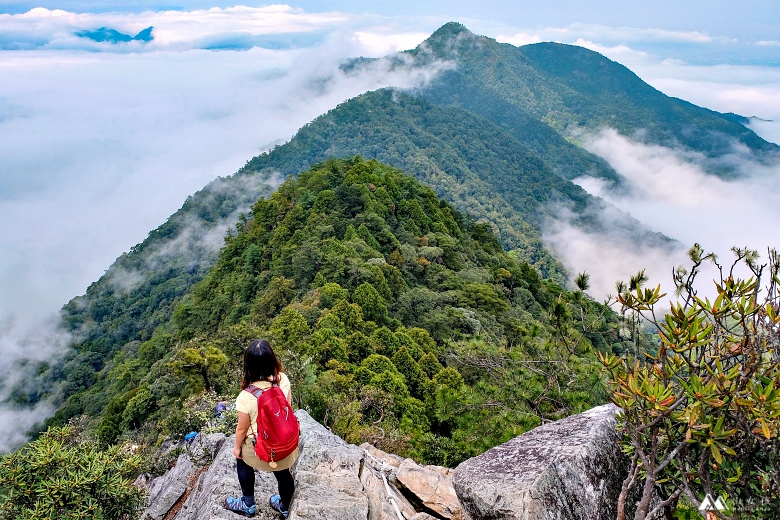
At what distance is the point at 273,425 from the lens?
4.91 m

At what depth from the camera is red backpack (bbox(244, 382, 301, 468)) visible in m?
4.82

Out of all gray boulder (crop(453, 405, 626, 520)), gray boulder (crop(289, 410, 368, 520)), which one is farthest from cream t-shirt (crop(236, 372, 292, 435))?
gray boulder (crop(453, 405, 626, 520))

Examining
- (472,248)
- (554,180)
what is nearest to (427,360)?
(472,248)

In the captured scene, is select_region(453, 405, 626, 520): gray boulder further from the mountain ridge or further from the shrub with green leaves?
the mountain ridge

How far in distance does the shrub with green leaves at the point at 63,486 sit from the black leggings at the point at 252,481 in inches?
84.0

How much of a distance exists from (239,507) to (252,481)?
0.32 metres

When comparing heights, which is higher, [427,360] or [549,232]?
[427,360]

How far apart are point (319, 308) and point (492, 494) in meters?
21.3

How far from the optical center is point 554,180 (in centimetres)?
13738

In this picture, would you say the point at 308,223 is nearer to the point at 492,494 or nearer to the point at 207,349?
the point at 207,349

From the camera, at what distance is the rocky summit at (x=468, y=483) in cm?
508

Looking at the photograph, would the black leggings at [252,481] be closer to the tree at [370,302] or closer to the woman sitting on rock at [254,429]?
the woman sitting on rock at [254,429]

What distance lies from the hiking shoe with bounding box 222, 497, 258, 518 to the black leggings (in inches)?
4.0

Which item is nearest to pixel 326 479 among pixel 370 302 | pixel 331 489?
pixel 331 489
